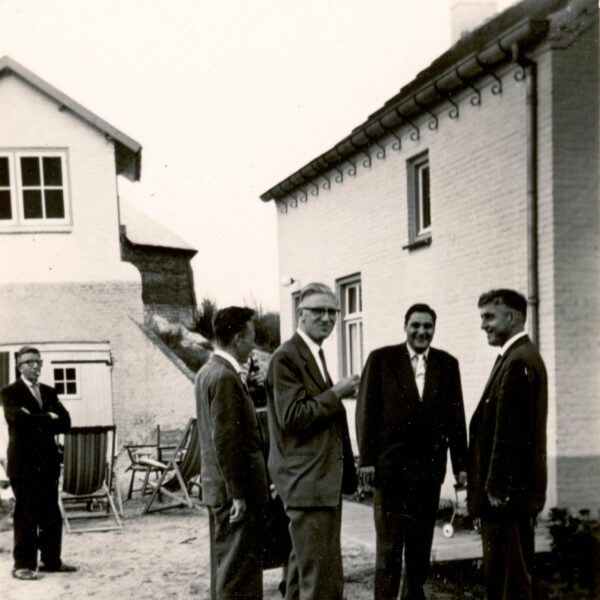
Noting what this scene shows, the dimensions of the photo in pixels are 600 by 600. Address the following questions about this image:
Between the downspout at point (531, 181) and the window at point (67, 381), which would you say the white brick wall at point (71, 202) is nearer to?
the window at point (67, 381)

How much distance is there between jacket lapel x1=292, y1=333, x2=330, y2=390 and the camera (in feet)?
11.4

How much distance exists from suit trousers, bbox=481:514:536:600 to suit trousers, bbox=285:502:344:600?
745mm

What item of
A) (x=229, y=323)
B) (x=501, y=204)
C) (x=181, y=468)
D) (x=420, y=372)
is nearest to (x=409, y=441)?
(x=420, y=372)

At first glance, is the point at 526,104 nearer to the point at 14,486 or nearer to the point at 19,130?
the point at 14,486

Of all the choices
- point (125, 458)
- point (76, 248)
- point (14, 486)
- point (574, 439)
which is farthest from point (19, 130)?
point (574, 439)

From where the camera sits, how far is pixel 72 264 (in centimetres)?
1269

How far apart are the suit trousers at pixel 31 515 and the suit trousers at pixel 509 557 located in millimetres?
3215

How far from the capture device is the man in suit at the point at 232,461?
3369mm

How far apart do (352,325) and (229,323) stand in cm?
755

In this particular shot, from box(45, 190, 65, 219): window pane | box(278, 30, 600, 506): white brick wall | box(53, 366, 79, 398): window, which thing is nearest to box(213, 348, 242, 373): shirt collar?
box(278, 30, 600, 506): white brick wall

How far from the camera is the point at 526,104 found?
6484mm

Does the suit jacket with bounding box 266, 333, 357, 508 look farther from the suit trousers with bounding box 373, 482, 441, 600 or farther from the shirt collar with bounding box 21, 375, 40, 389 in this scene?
the shirt collar with bounding box 21, 375, 40, 389

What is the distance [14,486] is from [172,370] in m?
8.77

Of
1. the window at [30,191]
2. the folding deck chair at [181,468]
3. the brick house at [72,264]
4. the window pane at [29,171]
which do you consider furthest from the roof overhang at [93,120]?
the folding deck chair at [181,468]
